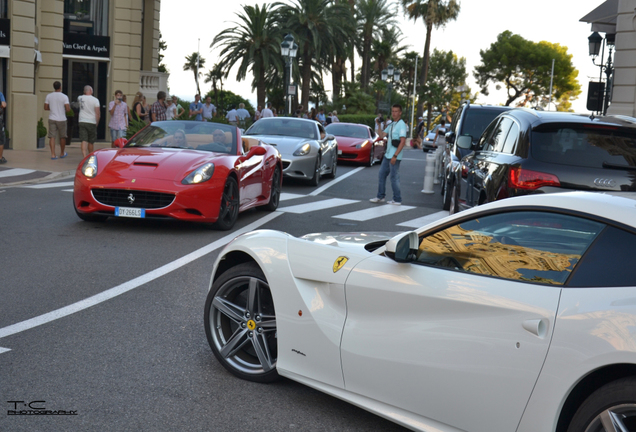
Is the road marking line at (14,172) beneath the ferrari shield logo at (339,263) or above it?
beneath

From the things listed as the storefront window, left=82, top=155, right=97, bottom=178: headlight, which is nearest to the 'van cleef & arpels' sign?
the storefront window

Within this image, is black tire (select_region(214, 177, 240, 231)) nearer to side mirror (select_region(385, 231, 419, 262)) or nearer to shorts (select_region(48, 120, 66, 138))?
side mirror (select_region(385, 231, 419, 262))

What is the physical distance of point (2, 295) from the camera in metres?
6.08

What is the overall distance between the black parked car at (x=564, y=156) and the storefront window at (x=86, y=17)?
2454 centimetres

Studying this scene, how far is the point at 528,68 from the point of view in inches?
3287

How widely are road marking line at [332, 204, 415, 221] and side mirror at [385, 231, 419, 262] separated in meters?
8.38

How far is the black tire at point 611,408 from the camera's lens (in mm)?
2676

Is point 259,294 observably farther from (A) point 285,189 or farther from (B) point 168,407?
(A) point 285,189

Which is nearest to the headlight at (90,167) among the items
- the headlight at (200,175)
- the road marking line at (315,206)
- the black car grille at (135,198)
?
the black car grille at (135,198)

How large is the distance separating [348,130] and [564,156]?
18.0 meters

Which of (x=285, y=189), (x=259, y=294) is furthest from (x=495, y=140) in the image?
(x=285, y=189)

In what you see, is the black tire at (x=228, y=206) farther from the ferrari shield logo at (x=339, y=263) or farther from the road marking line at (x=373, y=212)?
the ferrari shield logo at (x=339, y=263)

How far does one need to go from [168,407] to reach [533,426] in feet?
6.33

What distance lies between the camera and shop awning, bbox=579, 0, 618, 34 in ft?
76.0
